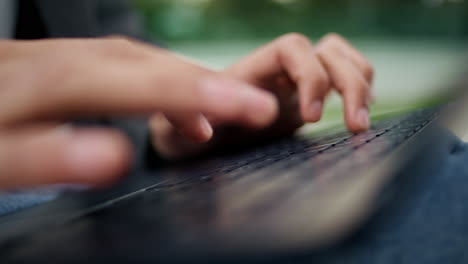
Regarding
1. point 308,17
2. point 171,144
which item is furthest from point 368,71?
point 308,17

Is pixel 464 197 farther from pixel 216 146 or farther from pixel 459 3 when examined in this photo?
pixel 459 3

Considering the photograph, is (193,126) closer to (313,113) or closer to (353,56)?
(313,113)

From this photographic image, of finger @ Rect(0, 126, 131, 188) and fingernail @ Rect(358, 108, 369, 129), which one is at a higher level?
finger @ Rect(0, 126, 131, 188)

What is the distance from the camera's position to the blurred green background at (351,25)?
461cm

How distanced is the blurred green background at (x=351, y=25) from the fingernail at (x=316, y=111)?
4.17 m

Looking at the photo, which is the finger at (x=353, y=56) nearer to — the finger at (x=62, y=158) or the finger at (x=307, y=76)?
the finger at (x=307, y=76)

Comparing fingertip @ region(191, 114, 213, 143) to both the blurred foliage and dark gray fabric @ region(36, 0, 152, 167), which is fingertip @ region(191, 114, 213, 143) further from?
the blurred foliage

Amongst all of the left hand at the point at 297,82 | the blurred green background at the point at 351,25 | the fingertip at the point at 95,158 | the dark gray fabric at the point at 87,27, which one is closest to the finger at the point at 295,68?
the left hand at the point at 297,82

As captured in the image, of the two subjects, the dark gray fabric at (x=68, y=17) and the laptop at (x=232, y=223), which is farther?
the dark gray fabric at (x=68, y=17)

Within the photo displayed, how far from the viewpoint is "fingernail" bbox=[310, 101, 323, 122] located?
52cm

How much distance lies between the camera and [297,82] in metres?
0.56

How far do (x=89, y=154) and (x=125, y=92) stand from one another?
54 millimetres

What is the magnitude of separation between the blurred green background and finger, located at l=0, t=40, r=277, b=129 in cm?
444

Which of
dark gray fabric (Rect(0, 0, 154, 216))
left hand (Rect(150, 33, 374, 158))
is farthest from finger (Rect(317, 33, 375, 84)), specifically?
dark gray fabric (Rect(0, 0, 154, 216))
